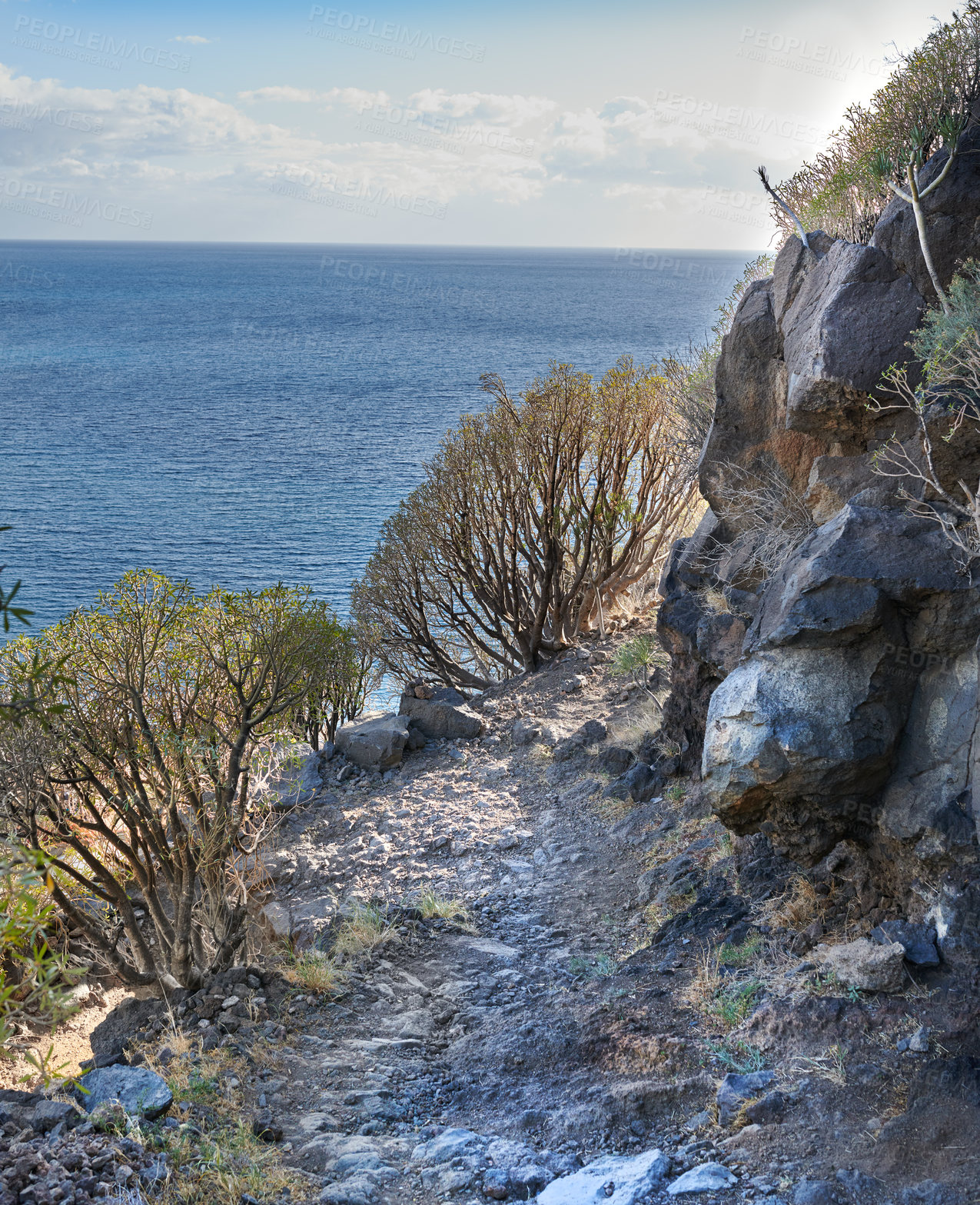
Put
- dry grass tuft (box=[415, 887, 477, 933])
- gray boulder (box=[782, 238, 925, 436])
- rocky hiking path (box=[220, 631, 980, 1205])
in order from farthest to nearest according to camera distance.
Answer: dry grass tuft (box=[415, 887, 477, 933]) < gray boulder (box=[782, 238, 925, 436]) < rocky hiking path (box=[220, 631, 980, 1205])

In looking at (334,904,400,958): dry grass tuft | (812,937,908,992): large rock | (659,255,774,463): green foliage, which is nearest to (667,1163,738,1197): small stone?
(812,937,908,992): large rock

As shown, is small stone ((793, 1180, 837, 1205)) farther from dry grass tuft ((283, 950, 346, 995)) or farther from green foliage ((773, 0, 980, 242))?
green foliage ((773, 0, 980, 242))

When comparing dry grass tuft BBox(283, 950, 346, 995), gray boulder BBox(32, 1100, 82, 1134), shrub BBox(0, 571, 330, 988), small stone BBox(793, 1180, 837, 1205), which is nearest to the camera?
small stone BBox(793, 1180, 837, 1205)

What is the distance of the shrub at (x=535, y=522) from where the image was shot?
52.5 feet

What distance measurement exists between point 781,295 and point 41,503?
3820cm

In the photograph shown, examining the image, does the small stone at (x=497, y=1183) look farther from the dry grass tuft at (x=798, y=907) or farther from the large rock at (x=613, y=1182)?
the dry grass tuft at (x=798, y=907)

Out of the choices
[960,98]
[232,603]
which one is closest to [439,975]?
[232,603]

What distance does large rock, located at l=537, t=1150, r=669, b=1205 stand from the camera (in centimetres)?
460

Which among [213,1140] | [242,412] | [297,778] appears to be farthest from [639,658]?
[242,412]

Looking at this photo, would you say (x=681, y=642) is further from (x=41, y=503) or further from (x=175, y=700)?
(x=41, y=503)

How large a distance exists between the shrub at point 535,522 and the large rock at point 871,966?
34.7 feet

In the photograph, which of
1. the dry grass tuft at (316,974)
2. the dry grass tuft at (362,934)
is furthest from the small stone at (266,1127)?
the dry grass tuft at (362,934)

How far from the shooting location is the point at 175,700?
8.56 meters

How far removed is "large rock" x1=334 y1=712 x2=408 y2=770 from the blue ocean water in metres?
10.4
